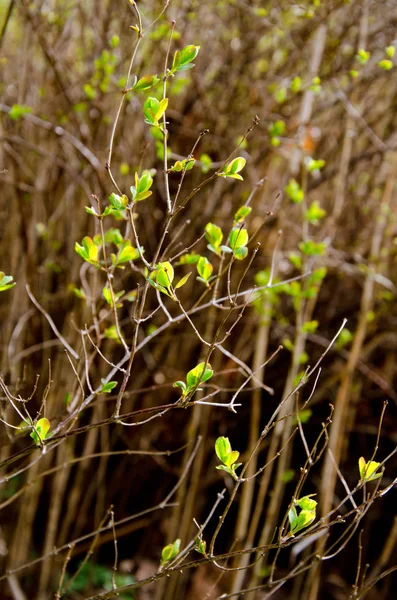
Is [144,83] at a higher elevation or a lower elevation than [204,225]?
higher

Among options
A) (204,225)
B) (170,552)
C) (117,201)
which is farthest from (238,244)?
(204,225)

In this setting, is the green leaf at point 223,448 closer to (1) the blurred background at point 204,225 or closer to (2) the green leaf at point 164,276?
(2) the green leaf at point 164,276

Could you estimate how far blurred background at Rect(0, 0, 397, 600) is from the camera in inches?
88.4

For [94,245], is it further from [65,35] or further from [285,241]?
[285,241]

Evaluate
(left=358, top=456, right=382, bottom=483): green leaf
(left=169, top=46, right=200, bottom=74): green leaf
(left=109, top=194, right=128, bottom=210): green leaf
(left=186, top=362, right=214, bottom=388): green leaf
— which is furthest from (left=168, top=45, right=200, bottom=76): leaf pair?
(left=358, top=456, right=382, bottom=483): green leaf

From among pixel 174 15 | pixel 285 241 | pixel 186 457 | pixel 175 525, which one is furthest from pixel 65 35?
pixel 175 525

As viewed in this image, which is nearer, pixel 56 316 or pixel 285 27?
pixel 285 27

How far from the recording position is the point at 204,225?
252 cm

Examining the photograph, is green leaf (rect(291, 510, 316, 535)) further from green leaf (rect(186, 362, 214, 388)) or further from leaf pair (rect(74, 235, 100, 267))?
leaf pair (rect(74, 235, 100, 267))

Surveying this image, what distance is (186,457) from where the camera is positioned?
2379 millimetres

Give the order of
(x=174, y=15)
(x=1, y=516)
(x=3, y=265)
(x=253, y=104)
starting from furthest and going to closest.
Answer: (x=1, y=516), (x=3, y=265), (x=253, y=104), (x=174, y=15)

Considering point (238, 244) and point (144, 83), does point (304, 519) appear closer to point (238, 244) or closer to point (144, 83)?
point (238, 244)

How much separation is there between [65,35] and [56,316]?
1.33m

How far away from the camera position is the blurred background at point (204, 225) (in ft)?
7.36
